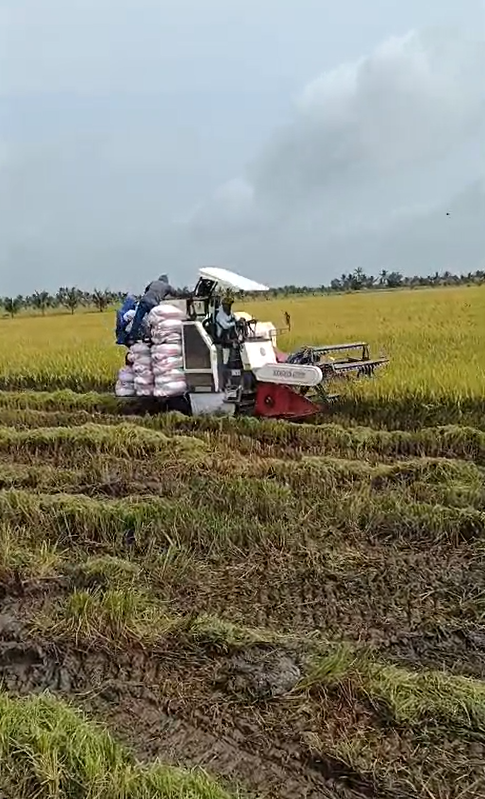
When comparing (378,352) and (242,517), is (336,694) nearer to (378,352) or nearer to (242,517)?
(242,517)

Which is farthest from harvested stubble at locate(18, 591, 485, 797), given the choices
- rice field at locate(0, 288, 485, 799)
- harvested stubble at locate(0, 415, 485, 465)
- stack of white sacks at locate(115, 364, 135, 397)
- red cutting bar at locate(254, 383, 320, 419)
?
stack of white sacks at locate(115, 364, 135, 397)

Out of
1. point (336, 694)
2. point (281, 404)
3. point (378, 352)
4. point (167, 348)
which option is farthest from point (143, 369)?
point (336, 694)

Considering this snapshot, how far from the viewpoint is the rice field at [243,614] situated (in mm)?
2518

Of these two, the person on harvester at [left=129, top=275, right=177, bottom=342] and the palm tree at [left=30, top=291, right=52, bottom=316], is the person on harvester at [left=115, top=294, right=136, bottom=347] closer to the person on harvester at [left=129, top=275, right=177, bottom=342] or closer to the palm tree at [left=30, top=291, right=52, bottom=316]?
the person on harvester at [left=129, top=275, right=177, bottom=342]

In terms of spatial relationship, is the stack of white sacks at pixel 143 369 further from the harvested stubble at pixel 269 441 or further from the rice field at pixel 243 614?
the rice field at pixel 243 614

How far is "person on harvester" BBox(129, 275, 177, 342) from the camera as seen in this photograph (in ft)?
28.3

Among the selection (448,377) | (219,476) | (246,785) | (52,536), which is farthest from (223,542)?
(448,377)

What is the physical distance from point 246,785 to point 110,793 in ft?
1.41

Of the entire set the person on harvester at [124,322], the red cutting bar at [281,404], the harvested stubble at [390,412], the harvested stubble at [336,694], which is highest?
the person on harvester at [124,322]

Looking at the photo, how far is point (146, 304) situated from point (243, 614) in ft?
18.2

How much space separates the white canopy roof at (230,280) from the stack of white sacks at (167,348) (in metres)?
0.51

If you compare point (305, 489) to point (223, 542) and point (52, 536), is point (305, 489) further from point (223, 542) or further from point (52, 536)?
point (52, 536)

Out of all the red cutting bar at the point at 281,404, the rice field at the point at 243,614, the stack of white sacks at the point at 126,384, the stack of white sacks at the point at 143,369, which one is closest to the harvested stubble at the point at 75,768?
the rice field at the point at 243,614

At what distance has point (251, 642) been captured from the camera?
3229mm
